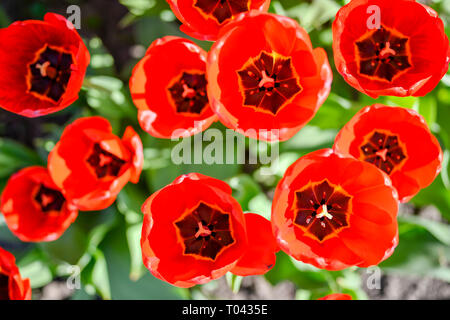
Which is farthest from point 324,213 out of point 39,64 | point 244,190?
point 39,64

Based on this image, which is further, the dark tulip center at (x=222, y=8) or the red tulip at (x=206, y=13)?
the dark tulip center at (x=222, y=8)

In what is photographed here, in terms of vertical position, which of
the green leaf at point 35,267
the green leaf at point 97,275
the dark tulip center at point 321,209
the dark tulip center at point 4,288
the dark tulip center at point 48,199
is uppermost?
the dark tulip center at point 321,209

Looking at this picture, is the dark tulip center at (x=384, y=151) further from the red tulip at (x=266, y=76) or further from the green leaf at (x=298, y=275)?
the green leaf at (x=298, y=275)

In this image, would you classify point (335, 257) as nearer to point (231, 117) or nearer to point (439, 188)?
point (231, 117)

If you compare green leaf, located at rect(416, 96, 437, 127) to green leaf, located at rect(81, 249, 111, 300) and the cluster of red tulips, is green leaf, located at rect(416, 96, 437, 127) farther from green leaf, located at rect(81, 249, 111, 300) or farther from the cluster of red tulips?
green leaf, located at rect(81, 249, 111, 300)

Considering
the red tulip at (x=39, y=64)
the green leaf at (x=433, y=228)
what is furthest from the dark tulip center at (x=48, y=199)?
the green leaf at (x=433, y=228)
